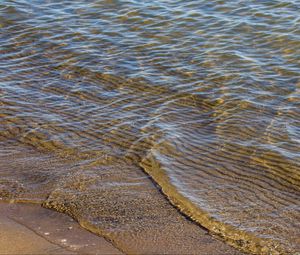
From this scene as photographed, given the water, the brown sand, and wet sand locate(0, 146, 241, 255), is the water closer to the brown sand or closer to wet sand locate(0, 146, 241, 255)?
wet sand locate(0, 146, 241, 255)

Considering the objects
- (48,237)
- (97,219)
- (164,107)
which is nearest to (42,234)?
(48,237)

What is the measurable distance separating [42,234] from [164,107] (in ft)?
11.2

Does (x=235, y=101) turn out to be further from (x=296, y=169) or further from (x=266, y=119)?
(x=296, y=169)

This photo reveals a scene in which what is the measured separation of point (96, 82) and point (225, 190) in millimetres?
3496

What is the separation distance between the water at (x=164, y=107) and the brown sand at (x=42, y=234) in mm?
189

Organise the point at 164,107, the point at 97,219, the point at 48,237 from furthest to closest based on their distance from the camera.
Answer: the point at 164,107
the point at 97,219
the point at 48,237

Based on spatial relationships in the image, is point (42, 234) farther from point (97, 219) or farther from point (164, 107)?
point (164, 107)

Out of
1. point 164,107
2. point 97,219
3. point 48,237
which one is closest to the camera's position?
point 48,237

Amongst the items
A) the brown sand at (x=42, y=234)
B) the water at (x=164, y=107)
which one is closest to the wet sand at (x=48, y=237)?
the brown sand at (x=42, y=234)

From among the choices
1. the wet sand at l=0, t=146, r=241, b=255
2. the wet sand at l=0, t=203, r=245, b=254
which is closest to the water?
the wet sand at l=0, t=146, r=241, b=255

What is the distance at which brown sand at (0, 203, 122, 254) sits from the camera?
209 inches

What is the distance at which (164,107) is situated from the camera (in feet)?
28.0

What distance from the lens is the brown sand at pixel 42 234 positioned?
17.4ft

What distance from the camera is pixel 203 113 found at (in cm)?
837
